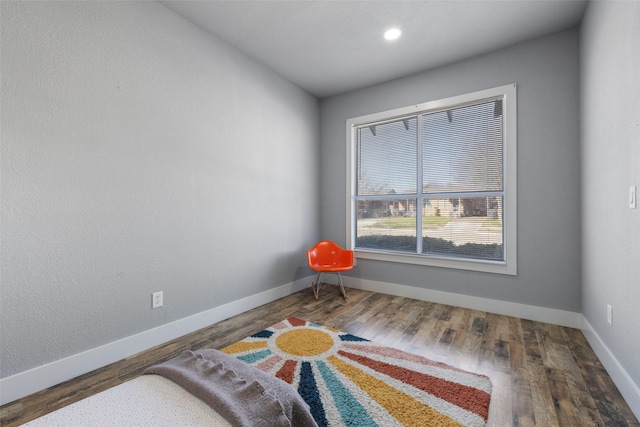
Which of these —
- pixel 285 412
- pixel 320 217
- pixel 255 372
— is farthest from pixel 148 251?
pixel 320 217

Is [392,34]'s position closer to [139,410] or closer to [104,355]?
[139,410]

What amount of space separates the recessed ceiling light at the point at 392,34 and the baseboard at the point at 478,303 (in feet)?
8.84

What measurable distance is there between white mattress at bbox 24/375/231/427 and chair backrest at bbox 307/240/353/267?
8.76 ft

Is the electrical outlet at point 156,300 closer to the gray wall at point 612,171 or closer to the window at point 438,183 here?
the window at point 438,183

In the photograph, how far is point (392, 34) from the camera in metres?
2.62

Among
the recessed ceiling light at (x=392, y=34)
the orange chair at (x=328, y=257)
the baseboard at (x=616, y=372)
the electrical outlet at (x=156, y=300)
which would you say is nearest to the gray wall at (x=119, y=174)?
the electrical outlet at (x=156, y=300)

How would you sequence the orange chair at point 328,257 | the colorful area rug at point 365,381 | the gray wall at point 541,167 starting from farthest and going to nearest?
1. the orange chair at point 328,257
2. the gray wall at point 541,167
3. the colorful area rug at point 365,381

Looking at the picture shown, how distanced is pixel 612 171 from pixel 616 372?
123 cm

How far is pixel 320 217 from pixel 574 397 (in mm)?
3090

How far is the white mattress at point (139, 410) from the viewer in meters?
0.75

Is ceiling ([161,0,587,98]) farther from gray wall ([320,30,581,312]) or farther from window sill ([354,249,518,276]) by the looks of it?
window sill ([354,249,518,276])

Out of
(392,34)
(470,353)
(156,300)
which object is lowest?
(470,353)

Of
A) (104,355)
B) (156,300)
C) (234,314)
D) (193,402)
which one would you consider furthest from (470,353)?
(104,355)

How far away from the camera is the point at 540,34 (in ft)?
8.54
